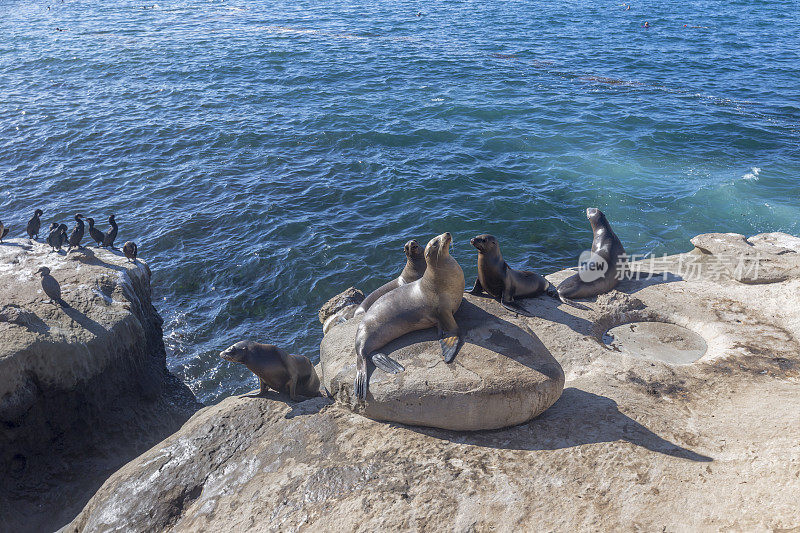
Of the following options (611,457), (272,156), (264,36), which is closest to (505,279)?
(611,457)

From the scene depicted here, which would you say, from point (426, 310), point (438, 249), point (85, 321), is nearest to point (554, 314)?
point (426, 310)

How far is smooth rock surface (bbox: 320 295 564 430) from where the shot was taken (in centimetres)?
587

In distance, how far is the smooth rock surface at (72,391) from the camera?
737cm

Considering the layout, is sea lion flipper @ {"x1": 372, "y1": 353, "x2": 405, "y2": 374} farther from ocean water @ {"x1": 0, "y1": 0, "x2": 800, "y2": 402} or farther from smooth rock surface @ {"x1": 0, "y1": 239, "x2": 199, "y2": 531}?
ocean water @ {"x1": 0, "y1": 0, "x2": 800, "y2": 402}

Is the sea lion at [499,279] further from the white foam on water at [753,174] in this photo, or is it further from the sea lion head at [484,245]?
the white foam on water at [753,174]

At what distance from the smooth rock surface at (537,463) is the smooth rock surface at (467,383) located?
0.17 m

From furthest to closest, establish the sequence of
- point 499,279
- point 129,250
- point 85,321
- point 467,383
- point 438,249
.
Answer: point 129,250, point 499,279, point 85,321, point 438,249, point 467,383

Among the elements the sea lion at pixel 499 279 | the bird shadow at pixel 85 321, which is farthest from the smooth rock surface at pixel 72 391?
the sea lion at pixel 499 279

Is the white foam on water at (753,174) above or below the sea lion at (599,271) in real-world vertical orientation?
below

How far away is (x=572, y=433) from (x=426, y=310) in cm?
204

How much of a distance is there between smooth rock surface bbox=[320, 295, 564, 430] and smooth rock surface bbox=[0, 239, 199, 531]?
367 cm

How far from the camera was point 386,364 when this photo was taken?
6.35m

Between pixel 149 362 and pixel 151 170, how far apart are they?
995cm

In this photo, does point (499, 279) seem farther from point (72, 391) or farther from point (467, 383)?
point (72, 391)
